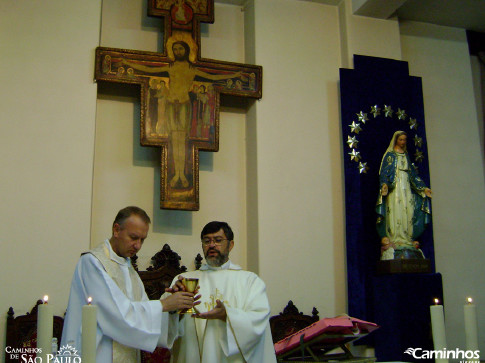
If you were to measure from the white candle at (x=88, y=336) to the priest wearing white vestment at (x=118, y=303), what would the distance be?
3.78 feet

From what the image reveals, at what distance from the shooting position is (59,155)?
616cm

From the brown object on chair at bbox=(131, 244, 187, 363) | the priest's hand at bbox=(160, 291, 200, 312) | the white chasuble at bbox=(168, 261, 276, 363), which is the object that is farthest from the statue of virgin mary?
the priest's hand at bbox=(160, 291, 200, 312)

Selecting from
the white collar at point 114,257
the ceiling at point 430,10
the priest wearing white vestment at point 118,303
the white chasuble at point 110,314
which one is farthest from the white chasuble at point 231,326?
the ceiling at point 430,10

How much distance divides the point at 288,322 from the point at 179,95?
8.44 feet

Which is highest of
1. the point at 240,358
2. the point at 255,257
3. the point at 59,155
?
the point at 59,155

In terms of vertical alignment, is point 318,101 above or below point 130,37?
below

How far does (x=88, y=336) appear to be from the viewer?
259 cm

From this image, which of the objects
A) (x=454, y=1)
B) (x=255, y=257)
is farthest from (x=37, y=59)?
(x=454, y=1)

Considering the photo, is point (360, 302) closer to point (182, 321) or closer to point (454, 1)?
point (182, 321)

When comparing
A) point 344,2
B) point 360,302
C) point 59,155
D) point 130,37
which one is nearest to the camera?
point 59,155

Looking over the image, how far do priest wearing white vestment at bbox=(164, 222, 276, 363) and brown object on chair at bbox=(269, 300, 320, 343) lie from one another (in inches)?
69.6

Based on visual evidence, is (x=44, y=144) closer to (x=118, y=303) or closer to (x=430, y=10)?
(x=118, y=303)

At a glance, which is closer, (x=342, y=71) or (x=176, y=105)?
(x=176, y=105)

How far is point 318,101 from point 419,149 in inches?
49.8
